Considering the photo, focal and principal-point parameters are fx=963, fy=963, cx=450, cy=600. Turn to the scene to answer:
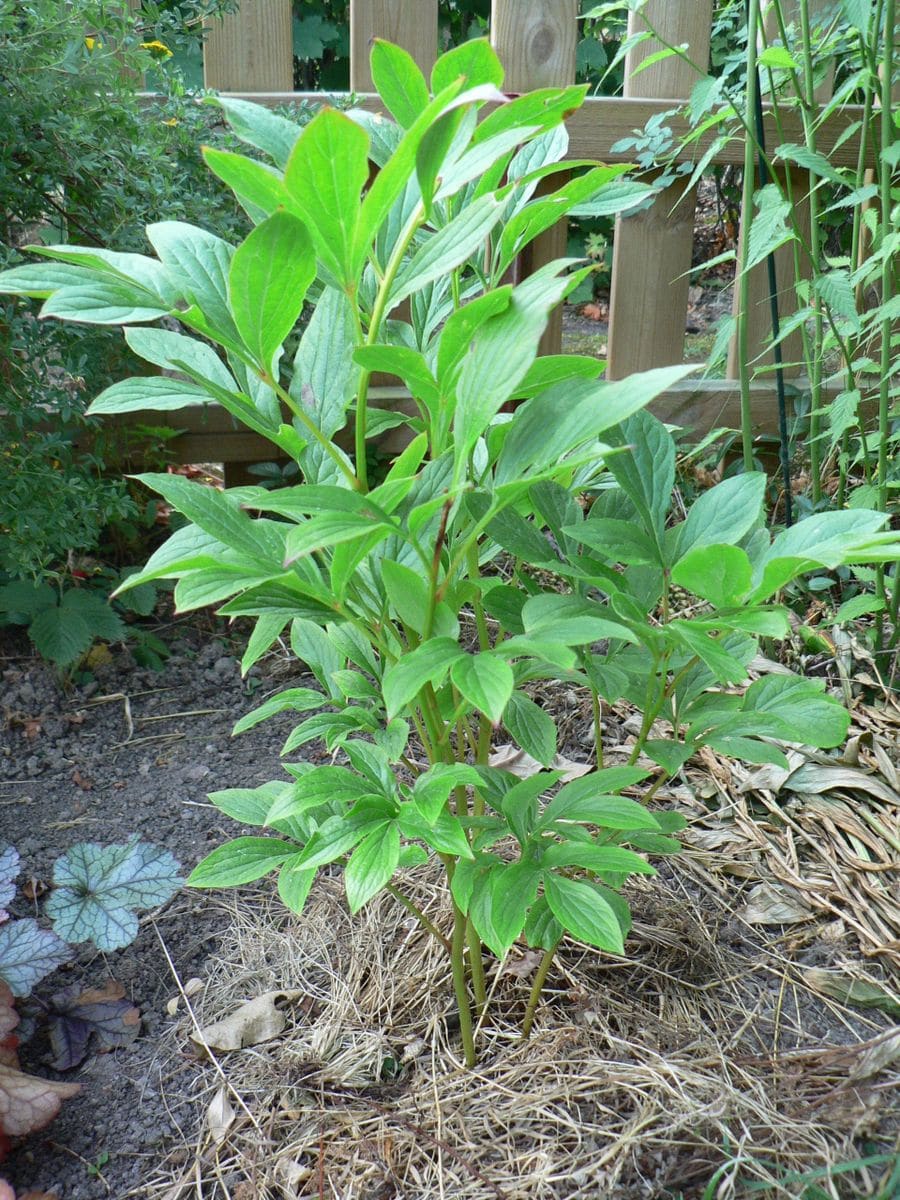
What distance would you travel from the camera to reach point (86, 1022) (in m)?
1.33

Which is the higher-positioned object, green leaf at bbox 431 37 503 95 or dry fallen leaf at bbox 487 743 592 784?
green leaf at bbox 431 37 503 95

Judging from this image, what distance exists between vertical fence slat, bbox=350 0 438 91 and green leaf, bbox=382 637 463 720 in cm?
208

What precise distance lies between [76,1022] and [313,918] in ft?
1.14

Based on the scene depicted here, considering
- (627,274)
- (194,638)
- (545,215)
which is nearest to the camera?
(545,215)

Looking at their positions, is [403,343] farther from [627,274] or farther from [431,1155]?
[627,274]

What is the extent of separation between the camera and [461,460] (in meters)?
0.76

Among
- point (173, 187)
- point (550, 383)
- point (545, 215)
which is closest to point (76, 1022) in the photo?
point (550, 383)

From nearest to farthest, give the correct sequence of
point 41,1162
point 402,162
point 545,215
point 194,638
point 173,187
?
Result: point 402,162
point 545,215
point 41,1162
point 173,187
point 194,638

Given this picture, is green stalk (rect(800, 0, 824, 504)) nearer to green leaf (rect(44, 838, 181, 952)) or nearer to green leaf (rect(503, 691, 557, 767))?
green leaf (rect(503, 691, 557, 767))

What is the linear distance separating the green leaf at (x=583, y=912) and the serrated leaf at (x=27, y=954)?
0.74 meters

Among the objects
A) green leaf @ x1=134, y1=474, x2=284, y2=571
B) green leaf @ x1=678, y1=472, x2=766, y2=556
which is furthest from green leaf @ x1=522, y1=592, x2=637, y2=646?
green leaf @ x1=134, y1=474, x2=284, y2=571

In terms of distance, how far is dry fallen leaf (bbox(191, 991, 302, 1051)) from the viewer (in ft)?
4.17

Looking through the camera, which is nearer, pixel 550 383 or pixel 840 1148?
pixel 550 383

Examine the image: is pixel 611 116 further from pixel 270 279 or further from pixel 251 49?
pixel 270 279
